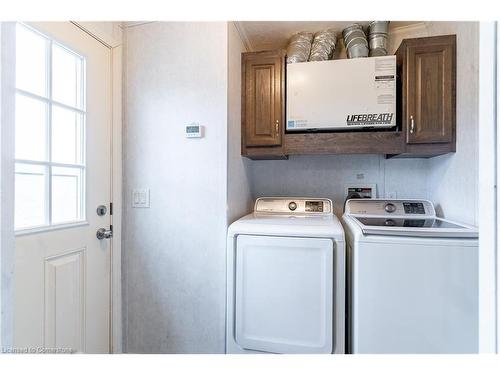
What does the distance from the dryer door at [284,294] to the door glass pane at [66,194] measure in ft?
3.16

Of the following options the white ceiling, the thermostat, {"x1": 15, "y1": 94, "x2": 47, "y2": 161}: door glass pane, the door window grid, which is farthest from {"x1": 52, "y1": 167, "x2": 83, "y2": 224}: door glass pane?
the white ceiling

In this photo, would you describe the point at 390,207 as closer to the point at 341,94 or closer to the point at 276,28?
the point at 341,94

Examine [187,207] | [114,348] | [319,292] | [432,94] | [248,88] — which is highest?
[248,88]

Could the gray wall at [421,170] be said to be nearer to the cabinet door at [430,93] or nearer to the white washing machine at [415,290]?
the cabinet door at [430,93]

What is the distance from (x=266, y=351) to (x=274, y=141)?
138 centimetres

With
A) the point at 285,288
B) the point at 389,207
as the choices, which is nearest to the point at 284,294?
the point at 285,288

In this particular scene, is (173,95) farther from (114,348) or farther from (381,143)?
(114,348)

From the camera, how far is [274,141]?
1.82m

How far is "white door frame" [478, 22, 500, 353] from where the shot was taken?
423 mm

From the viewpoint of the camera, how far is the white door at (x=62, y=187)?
3.63 ft

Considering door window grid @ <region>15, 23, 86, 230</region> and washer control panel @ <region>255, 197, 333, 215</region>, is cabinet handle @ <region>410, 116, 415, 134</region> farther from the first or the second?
door window grid @ <region>15, 23, 86, 230</region>

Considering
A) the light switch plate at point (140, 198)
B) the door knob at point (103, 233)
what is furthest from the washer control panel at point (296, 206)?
the door knob at point (103, 233)
